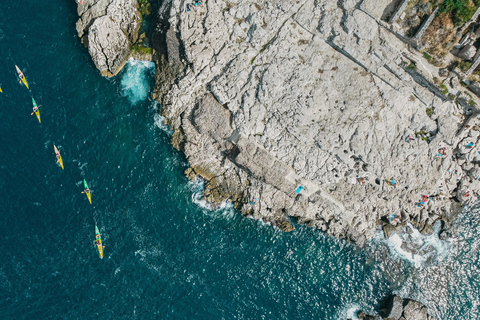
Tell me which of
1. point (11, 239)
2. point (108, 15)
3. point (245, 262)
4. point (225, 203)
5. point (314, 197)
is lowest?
point (11, 239)

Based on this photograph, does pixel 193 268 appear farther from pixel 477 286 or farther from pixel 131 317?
pixel 477 286

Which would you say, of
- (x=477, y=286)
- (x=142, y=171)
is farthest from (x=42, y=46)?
(x=477, y=286)

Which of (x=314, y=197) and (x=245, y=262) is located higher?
(x=314, y=197)

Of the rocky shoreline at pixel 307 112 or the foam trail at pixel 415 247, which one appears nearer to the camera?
the rocky shoreline at pixel 307 112

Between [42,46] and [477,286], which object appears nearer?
[477,286]

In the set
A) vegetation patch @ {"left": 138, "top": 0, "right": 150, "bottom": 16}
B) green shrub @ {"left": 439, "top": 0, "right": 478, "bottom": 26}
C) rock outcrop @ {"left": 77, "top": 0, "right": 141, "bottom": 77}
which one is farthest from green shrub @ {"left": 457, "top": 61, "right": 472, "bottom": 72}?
rock outcrop @ {"left": 77, "top": 0, "right": 141, "bottom": 77}

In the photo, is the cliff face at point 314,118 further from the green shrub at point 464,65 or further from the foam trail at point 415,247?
the green shrub at point 464,65

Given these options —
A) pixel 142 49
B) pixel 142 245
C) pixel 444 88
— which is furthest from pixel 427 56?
pixel 142 245

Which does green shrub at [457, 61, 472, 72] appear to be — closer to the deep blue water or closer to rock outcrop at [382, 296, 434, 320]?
the deep blue water

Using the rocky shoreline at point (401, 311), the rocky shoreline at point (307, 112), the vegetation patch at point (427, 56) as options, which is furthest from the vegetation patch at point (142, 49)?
the rocky shoreline at point (401, 311)
